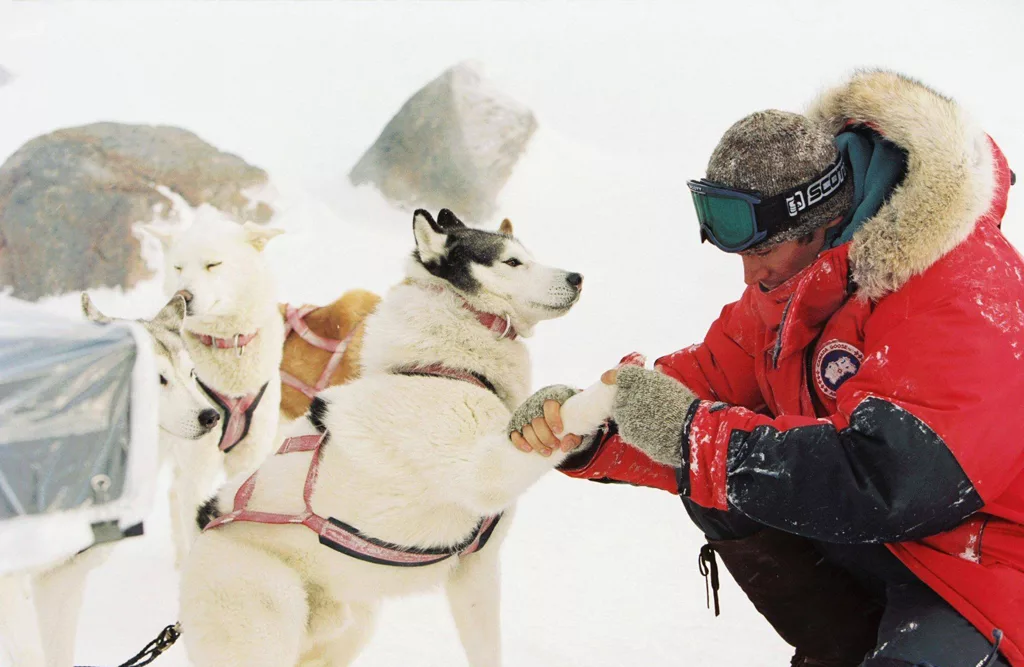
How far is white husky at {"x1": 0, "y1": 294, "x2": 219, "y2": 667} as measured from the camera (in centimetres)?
246

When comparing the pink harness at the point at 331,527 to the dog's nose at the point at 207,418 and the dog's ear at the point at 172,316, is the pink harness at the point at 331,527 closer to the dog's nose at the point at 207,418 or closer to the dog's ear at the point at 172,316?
the dog's nose at the point at 207,418

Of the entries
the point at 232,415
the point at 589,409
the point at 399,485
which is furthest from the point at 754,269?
the point at 232,415

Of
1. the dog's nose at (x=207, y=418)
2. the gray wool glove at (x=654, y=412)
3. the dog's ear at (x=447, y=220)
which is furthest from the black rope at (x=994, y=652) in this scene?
the dog's nose at (x=207, y=418)

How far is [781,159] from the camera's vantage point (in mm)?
1854

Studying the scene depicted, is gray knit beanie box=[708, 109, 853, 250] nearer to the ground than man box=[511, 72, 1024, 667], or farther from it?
farther from it

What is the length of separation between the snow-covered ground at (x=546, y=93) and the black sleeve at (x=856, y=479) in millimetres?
4649

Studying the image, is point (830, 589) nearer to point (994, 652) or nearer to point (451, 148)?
point (994, 652)

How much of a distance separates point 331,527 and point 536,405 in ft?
2.11

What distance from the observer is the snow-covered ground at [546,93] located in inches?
302

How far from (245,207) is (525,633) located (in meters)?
6.51

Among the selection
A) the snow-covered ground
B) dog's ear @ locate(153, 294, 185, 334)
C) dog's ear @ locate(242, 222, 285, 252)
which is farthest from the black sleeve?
the snow-covered ground

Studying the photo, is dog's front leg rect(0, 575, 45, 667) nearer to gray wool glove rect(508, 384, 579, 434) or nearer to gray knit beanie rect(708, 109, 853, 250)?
gray wool glove rect(508, 384, 579, 434)

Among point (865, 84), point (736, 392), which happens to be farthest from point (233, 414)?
point (865, 84)

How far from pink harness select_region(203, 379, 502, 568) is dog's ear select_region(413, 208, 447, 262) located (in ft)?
1.39
